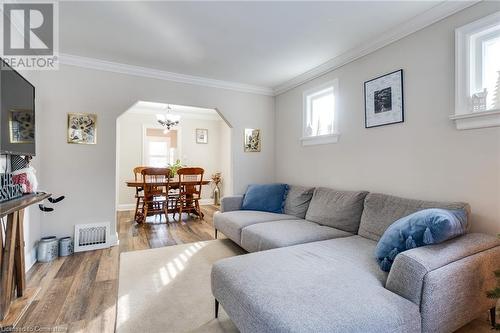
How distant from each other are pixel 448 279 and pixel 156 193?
4346 millimetres

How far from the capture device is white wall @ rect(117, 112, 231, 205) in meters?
5.84

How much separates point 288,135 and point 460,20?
2396 mm

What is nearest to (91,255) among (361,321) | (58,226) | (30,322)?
(58,226)

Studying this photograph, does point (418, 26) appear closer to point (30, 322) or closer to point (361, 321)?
point (361, 321)

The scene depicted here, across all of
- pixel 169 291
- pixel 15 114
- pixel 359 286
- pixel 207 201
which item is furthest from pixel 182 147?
pixel 359 286

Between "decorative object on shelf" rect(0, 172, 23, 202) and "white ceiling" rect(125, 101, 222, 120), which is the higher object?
"white ceiling" rect(125, 101, 222, 120)

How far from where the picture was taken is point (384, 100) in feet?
8.18

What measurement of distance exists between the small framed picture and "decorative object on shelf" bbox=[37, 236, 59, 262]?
418 cm

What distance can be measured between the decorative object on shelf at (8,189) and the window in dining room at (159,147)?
4.35 metres

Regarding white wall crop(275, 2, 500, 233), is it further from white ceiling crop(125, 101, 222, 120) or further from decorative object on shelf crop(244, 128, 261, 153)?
white ceiling crop(125, 101, 222, 120)

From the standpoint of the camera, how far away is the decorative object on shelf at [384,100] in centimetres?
236

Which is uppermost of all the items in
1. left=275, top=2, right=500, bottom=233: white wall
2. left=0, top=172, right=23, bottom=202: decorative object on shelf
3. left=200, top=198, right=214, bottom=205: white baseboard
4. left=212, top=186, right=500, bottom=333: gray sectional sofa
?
left=275, top=2, right=500, bottom=233: white wall

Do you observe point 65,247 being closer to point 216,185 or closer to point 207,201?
point 207,201

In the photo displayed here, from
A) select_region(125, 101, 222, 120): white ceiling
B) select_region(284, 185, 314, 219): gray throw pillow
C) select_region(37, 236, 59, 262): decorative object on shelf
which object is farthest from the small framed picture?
select_region(37, 236, 59, 262): decorative object on shelf
